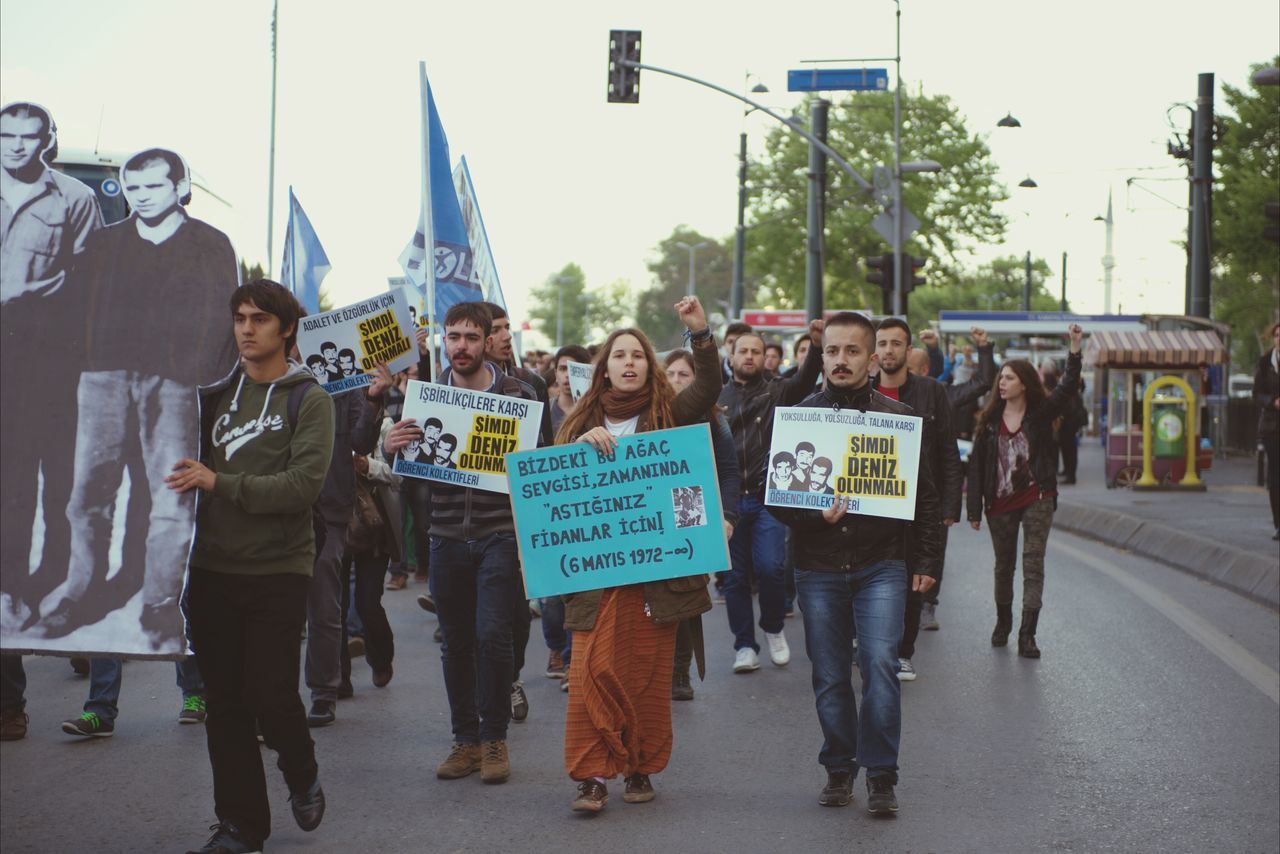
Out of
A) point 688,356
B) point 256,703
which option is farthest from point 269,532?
point 688,356

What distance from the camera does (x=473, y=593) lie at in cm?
677

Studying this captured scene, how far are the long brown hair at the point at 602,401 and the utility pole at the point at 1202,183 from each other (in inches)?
811

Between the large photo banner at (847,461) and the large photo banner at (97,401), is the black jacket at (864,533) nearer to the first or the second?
the large photo banner at (847,461)

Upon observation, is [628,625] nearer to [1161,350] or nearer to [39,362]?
[39,362]

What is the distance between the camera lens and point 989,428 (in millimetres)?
10164

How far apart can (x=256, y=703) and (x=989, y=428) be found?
5.91 metres

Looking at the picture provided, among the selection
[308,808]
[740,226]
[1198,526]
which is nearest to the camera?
[308,808]

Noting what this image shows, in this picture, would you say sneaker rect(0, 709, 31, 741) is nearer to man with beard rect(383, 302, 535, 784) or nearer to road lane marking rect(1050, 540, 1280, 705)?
man with beard rect(383, 302, 535, 784)

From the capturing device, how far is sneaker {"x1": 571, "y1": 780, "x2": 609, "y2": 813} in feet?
20.0

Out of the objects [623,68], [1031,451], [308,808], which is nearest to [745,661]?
[1031,451]

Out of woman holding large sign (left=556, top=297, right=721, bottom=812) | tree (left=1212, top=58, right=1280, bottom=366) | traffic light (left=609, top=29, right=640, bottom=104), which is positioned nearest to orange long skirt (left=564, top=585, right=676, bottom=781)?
woman holding large sign (left=556, top=297, right=721, bottom=812)

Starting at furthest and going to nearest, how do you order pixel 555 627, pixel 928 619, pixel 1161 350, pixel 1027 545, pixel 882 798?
pixel 1161 350 → pixel 928 619 → pixel 1027 545 → pixel 555 627 → pixel 882 798

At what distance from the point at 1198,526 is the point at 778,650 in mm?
8240

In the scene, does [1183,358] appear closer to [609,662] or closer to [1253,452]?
[1253,452]
